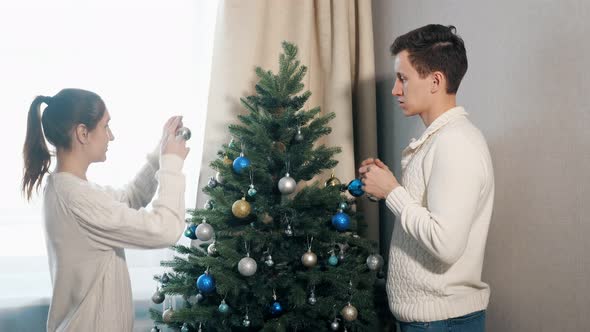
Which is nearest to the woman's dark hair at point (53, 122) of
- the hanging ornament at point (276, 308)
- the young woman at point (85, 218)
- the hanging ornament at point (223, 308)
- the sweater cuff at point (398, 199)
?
the young woman at point (85, 218)

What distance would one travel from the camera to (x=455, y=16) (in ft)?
6.60

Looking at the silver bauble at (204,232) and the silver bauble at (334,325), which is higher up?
the silver bauble at (204,232)

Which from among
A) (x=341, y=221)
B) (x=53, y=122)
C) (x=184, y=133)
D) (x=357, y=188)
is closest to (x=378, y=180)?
(x=357, y=188)

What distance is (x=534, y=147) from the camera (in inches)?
65.5

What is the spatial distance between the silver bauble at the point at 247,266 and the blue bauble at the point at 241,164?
26 centimetres

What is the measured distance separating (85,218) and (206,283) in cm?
39

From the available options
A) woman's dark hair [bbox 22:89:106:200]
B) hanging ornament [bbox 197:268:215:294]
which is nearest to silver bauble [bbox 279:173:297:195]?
hanging ornament [bbox 197:268:215:294]

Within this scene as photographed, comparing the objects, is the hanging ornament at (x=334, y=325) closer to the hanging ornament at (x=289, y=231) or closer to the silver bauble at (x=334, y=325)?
the silver bauble at (x=334, y=325)

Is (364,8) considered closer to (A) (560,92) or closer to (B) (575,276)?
(A) (560,92)

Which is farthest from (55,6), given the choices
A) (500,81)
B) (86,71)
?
(500,81)

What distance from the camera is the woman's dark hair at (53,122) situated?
1665mm

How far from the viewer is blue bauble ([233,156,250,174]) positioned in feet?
5.40

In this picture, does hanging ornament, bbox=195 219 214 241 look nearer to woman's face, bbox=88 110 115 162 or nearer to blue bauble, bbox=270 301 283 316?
blue bauble, bbox=270 301 283 316

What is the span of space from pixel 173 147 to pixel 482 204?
0.93m
